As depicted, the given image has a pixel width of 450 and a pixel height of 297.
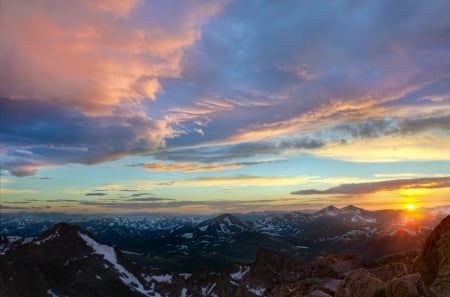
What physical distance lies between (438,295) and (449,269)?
3628 mm

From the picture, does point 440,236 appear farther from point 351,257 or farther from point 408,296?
point 351,257

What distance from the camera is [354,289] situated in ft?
107

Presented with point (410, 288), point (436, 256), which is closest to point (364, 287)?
Result: point (410, 288)

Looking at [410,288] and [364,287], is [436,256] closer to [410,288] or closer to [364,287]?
[364,287]

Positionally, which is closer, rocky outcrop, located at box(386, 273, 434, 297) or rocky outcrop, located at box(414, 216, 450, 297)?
rocky outcrop, located at box(386, 273, 434, 297)

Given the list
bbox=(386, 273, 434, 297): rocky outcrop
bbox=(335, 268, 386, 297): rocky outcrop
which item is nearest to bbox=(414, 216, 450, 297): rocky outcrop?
bbox=(335, 268, 386, 297): rocky outcrop

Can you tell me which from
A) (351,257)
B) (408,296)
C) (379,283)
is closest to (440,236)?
(379,283)

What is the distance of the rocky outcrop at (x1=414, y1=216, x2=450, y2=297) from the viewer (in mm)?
33781

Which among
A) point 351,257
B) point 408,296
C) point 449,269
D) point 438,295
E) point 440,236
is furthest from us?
point 351,257

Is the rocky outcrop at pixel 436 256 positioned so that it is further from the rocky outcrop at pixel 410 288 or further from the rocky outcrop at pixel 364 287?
the rocky outcrop at pixel 410 288

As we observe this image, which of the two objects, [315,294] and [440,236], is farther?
[315,294]

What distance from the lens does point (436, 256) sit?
36.1 m

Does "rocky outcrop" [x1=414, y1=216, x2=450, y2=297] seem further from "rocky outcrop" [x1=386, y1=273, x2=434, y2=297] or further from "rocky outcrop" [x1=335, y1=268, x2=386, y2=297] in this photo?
"rocky outcrop" [x1=386, y1=273, x2=434, y2=297]

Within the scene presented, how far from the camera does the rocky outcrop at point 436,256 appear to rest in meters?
33.8
